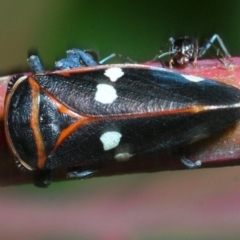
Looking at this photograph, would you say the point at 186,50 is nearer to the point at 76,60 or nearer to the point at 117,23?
the point at 76,60

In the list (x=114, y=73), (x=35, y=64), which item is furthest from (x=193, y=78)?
(x=35, y=64)

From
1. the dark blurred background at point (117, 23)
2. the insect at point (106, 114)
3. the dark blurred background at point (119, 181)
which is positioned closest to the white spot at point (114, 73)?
the insect at point (106, 114)

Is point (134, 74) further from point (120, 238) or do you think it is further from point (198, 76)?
point (120, 238)

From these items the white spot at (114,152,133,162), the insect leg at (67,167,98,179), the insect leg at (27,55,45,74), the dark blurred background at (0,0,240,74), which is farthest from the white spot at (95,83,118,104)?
the dark blurred background at (0,0,240,74)

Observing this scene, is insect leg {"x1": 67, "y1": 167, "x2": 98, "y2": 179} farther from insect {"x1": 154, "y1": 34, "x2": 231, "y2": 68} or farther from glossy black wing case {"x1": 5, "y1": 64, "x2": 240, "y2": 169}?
insect {"x1": 154, "y1": 34, "x2": 231, "y2": 68}

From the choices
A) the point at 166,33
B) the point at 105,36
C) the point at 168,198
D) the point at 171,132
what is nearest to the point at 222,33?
the point at 166,33
